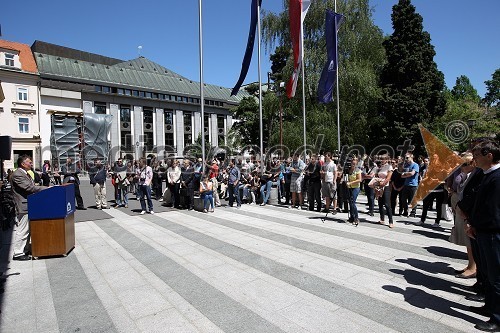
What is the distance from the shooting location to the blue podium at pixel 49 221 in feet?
20.4

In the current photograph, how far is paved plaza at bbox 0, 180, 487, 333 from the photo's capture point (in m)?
3.73

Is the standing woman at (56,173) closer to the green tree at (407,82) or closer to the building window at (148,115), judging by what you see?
the green tree at (407,82)

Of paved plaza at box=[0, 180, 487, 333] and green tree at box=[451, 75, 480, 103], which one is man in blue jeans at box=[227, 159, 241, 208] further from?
green tree at box=[451, 75, 480, 103]

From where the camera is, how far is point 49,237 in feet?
20.7

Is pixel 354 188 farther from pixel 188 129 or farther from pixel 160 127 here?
pixel 188 129

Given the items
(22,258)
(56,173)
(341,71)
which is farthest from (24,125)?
(22,258)

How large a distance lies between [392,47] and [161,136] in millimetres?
44028

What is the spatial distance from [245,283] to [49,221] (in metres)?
4.30

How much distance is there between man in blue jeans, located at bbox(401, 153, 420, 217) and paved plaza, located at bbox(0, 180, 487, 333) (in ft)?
6.31

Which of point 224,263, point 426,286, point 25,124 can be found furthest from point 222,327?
point 25,124

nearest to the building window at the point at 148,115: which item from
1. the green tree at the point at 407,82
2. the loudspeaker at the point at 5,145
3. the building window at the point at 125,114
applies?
the building window at the point at 125,114

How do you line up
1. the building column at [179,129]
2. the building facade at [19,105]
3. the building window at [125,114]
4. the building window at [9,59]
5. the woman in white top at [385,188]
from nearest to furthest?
the woman in white top at [385,188]
the building facade at [19,105]
the building window at [9,59]
the building window at [125,114]
the building column at [179,129]

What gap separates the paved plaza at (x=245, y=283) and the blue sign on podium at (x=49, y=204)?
3.01 feet

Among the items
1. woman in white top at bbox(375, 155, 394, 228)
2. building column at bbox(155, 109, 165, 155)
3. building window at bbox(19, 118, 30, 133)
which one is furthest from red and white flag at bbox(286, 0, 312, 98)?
building column at bbox(155, 109, 165, 155)
